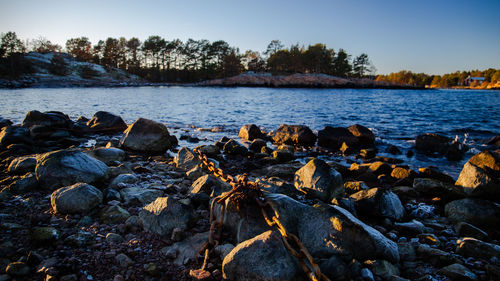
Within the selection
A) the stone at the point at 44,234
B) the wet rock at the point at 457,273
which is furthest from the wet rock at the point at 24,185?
the wet rock at the point at 457,273

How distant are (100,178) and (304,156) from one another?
18.8 ft

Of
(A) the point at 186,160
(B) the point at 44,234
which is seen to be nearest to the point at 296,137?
(A) the point at 186,160

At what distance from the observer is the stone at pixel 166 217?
2.64 m

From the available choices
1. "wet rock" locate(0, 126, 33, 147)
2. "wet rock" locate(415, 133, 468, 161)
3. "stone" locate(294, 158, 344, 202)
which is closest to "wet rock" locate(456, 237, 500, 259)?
"stone" locate(294, 158, 344, 202)

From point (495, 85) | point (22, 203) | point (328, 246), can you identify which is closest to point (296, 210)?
point (328, 246)

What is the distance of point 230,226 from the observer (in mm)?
2525

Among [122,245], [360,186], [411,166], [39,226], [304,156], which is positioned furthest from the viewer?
[304,156]

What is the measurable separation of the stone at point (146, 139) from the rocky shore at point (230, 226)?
1.68 metres

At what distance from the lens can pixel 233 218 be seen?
8.26 ft

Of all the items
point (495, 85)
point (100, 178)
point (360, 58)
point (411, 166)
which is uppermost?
point (360, 58)

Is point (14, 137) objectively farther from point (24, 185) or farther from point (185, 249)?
point (185, 249)

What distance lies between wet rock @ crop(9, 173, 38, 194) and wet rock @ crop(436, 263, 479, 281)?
5.18 m

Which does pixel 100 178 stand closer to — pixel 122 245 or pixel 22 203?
pixel 22 203

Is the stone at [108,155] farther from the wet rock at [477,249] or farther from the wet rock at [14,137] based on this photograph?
the wet rock at [477,249]
